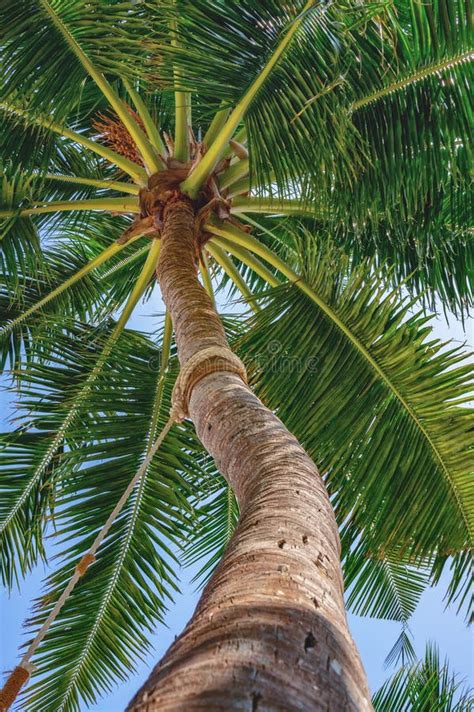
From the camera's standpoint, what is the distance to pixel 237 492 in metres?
1.82

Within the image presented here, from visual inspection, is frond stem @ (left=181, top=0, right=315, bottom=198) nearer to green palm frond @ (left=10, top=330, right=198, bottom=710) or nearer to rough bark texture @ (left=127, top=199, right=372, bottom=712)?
green palm frond @ (left=10, top=330, right=198, bottom=710)

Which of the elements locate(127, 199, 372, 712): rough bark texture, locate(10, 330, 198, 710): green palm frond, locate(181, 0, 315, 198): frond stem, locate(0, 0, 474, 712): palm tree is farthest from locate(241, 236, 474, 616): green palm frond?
locate(127, 199, 372, 712): rough bark texture

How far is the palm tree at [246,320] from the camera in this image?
272cm

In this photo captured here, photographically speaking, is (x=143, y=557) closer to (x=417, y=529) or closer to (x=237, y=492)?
(x=417, y=529)

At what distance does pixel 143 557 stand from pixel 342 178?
2630 millimetres

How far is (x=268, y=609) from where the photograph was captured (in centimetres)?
99

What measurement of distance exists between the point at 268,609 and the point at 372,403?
7.90ft

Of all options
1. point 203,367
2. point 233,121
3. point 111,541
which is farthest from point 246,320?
point 111,541

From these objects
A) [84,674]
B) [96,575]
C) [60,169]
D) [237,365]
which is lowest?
[84,674]

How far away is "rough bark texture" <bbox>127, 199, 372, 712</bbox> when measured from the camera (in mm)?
782

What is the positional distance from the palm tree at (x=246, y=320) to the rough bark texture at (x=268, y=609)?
0.01m

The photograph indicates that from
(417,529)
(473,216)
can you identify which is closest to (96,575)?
(417,529)

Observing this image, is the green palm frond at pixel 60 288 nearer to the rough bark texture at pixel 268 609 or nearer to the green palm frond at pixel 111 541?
the green palm frond at pixel 111 541

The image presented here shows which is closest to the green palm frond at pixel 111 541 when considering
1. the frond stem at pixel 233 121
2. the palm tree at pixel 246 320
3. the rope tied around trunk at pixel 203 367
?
the palm tree at pixel 246 320
